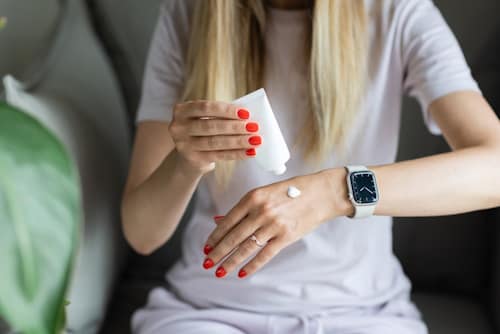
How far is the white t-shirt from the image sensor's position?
982mm

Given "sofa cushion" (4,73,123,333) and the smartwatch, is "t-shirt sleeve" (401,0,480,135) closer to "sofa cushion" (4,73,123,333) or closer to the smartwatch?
the smartwatch

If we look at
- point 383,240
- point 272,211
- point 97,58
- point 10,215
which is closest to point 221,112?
point 272,211

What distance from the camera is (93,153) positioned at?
1133mm

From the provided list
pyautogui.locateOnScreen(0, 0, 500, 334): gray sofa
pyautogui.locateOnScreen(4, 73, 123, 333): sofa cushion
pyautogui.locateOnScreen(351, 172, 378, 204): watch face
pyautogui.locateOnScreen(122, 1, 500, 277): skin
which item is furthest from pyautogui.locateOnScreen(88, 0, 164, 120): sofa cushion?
pyautogui.locateOnScreen(351, 172, 378, 204): watch face

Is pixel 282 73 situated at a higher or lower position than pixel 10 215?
lower

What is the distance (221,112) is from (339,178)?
168 millimetres

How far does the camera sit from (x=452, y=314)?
1.17 m

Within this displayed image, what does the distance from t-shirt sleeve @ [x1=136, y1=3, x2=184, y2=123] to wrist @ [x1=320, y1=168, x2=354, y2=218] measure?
32cm

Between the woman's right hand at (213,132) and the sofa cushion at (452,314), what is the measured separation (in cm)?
53

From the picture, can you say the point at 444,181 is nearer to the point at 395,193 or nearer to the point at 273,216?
the point at 395,193

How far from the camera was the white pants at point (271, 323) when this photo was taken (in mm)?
970

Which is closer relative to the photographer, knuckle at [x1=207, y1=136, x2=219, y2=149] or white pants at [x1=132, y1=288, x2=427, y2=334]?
knuckle at [x1=207, y1=136, x2=219, y2=149]

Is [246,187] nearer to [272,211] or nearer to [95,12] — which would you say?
[272,211]

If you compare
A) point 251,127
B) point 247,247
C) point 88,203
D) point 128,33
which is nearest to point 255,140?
point 251,127
